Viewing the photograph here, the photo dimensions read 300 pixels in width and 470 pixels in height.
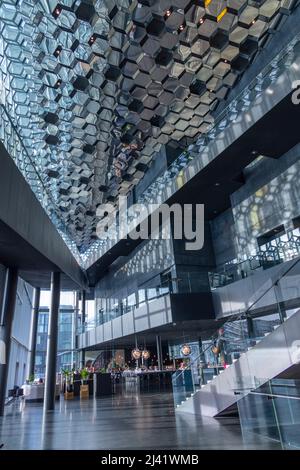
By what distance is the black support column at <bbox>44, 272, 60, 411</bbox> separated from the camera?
1060 cm

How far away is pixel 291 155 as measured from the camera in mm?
11297

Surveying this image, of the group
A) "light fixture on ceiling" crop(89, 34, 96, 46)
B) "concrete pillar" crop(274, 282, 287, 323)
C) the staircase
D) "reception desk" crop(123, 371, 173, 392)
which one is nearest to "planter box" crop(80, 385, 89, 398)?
"reception desk" crop(123, 371, 173, 392)

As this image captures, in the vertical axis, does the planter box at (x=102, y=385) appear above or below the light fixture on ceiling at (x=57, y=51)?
below

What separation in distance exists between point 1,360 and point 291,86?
35.7 ft

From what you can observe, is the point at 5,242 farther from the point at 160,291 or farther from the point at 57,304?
the point at 160,291

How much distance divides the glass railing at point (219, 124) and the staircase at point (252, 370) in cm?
677

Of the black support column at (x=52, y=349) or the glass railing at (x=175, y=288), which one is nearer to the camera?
the black support column at (x=52, y=349)

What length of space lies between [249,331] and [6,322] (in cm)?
711

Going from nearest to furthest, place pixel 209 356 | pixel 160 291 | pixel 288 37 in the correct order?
1. pixel 209 356
2. pixel 288 37
3. pixel 160 291

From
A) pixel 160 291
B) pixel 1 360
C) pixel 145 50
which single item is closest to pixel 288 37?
pixel 145 50

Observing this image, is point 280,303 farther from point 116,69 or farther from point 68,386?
point 68,386

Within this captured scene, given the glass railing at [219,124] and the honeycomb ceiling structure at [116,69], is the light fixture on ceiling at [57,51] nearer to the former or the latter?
the honeycomb ceiling structure at [116,69]

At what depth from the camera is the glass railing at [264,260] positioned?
9.72 metres

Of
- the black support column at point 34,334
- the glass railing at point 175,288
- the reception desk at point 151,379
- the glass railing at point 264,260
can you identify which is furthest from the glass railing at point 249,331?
the reception desk at point 151,379
